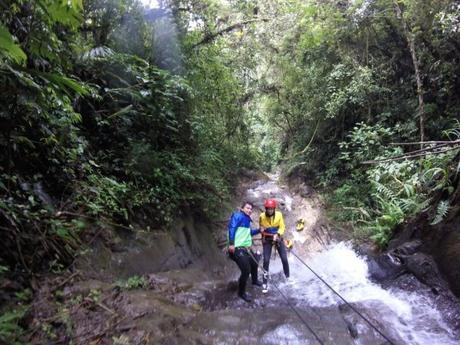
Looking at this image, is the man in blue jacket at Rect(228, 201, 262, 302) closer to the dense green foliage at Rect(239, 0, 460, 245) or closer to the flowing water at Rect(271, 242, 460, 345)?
the flowing water at Rect(271, 242, 460, 345)

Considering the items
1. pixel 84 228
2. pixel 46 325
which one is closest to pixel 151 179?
pixel 84 228

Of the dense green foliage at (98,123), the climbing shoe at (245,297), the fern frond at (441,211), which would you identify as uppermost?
the dense green foliage at (98,123)

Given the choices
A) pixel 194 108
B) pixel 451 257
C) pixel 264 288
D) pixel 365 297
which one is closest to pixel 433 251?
pixel 451 257

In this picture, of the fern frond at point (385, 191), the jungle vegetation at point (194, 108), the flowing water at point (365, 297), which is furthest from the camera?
the fern frond at point (385, 191)

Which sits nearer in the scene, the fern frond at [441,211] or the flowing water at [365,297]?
the flowing water at [365,297]

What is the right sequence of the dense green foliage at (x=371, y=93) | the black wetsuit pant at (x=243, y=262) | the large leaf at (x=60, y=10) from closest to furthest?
1. the large leaf at (x=60, y=10)
2. the black wetsuit pant at (x=243, y=262)
3. the dense green foliage at (x=371, y=93)

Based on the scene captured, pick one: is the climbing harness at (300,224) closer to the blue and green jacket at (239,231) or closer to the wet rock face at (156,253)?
the wet rock face at (156,253)

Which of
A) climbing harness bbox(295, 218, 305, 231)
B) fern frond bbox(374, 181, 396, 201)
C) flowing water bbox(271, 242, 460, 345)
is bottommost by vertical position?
Answer: flowing water bbox(271, 242, 460, 345)

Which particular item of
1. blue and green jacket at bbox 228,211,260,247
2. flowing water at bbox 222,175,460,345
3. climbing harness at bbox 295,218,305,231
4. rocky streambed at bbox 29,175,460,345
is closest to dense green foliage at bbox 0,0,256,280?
rocky streambed at bbox 29,175,460,345

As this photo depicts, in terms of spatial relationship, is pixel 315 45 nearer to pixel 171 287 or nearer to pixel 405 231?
pixel 405 231

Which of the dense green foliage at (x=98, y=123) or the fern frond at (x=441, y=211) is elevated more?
the dense green foliage at (x=98, y=123)

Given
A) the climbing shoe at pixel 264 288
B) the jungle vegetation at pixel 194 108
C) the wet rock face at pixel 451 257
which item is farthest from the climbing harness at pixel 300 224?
the wet rock face at pixel 451 257

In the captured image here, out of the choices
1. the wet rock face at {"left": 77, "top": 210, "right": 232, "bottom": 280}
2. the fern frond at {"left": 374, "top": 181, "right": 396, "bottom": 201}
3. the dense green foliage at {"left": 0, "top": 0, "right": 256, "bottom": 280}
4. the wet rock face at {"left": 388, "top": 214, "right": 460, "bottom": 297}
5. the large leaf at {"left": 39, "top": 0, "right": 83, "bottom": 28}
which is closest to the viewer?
the large leaf at {"left": 39, "top": 0, "right": 83, "bottom": 28}

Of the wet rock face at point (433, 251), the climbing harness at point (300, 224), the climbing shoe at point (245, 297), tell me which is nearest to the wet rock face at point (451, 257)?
the wet rock face at point (433, 251)
